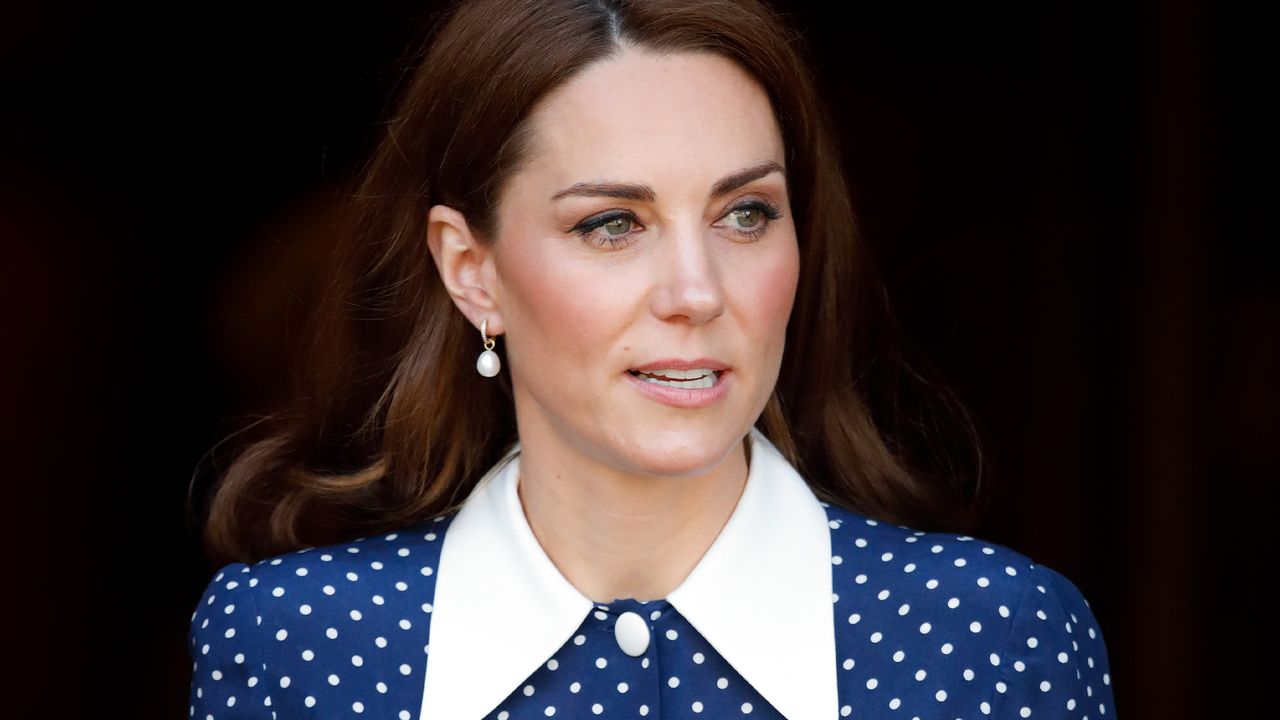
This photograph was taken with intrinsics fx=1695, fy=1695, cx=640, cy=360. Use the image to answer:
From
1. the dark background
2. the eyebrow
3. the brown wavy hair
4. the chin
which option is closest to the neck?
the chin

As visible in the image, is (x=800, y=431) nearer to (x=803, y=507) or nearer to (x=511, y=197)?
(x=803, y=507)

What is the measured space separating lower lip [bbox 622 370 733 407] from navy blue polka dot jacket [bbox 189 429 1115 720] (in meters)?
0.23

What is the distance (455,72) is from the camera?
2115mm

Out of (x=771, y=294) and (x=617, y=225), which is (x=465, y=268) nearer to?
(x=617, y=225)

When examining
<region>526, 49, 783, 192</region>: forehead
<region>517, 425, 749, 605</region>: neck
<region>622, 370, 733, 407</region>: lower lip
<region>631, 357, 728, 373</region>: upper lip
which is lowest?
<region>517, 425, 749, 605</region>: neck

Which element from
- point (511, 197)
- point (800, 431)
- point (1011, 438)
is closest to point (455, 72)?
point (511, 197)

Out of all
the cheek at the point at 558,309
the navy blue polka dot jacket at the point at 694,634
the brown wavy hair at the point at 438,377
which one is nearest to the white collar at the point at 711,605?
the navy blue polka dot jacket at the point at 694,634

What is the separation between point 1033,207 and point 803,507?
1805mm

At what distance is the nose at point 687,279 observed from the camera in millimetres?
1919

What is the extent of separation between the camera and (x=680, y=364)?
6.40ft

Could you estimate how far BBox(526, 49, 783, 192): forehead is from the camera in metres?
1.97

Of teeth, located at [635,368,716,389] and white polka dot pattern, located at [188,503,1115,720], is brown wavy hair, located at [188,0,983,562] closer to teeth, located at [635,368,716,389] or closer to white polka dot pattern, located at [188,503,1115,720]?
white polka dot pattern, located at [188,503,1115,720]

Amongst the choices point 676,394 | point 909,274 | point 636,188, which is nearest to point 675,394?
point 676,394

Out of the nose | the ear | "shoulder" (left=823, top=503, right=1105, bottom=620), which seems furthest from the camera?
the ear
